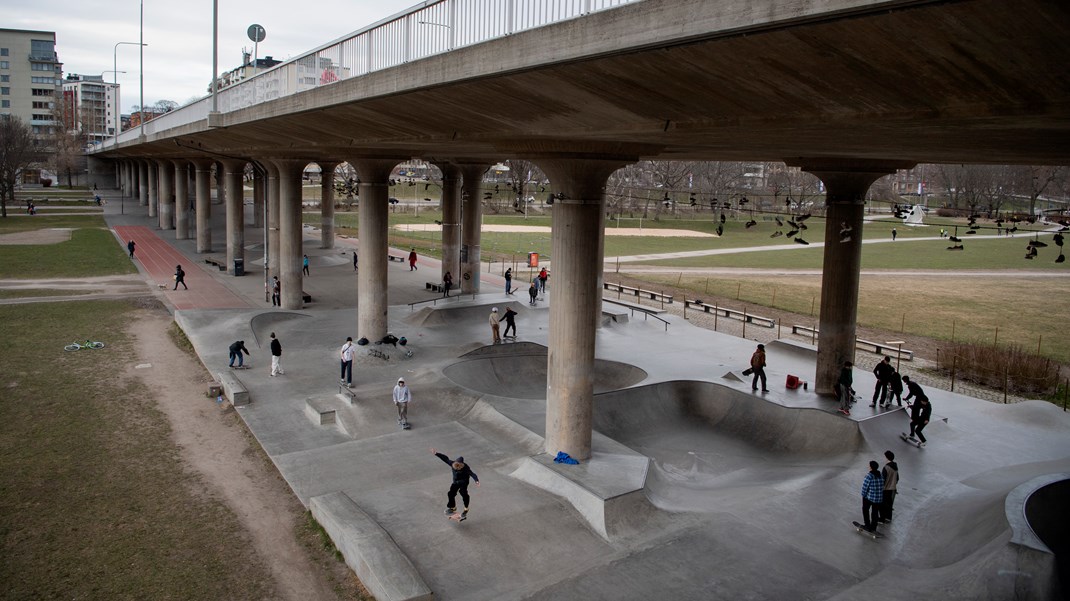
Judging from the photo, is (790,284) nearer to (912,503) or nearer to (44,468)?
(912,503)

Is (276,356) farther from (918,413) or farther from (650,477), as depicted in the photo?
(918,413)

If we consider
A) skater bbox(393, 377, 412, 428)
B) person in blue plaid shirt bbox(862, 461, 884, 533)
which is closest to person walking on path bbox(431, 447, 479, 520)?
skater bbox(393, 377, 412, 428)

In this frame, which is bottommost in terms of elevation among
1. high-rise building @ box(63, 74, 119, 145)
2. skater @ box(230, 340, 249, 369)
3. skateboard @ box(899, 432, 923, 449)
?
skateboard @ box(899, 432, 923, 449)

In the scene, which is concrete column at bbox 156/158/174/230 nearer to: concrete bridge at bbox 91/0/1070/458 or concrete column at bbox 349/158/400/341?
concrete bridge at bbox 91/0/1070/458

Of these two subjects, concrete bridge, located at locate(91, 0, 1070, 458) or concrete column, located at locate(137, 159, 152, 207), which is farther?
concrete column, located at locate(137, 159, 152, 207)

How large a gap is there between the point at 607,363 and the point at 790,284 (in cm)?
3066

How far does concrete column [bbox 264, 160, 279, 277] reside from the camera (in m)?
39.4

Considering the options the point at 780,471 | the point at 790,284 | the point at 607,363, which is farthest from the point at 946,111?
the point at 790,284

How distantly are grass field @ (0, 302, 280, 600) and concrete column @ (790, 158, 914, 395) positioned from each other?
16565 millimetres

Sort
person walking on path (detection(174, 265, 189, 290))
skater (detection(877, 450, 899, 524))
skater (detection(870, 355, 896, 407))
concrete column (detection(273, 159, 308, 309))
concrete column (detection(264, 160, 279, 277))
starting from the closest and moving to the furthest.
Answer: skater (detection(877, 450, 899, 524)) < skater (detection(870, 355, 896, 407)) < concrete column (detection(273, 159, 308, 309)) < person walking on path (detection(174, 265, 189, 290)) < concrete column (detection(264, 160, 279, 277))

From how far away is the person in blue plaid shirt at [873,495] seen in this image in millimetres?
13938

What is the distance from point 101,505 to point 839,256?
63.4 feet

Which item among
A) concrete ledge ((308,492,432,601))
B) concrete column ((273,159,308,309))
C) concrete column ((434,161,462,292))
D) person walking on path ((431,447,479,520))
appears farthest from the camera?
concrete column ((434,161,462,292))

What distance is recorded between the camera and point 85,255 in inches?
2014
